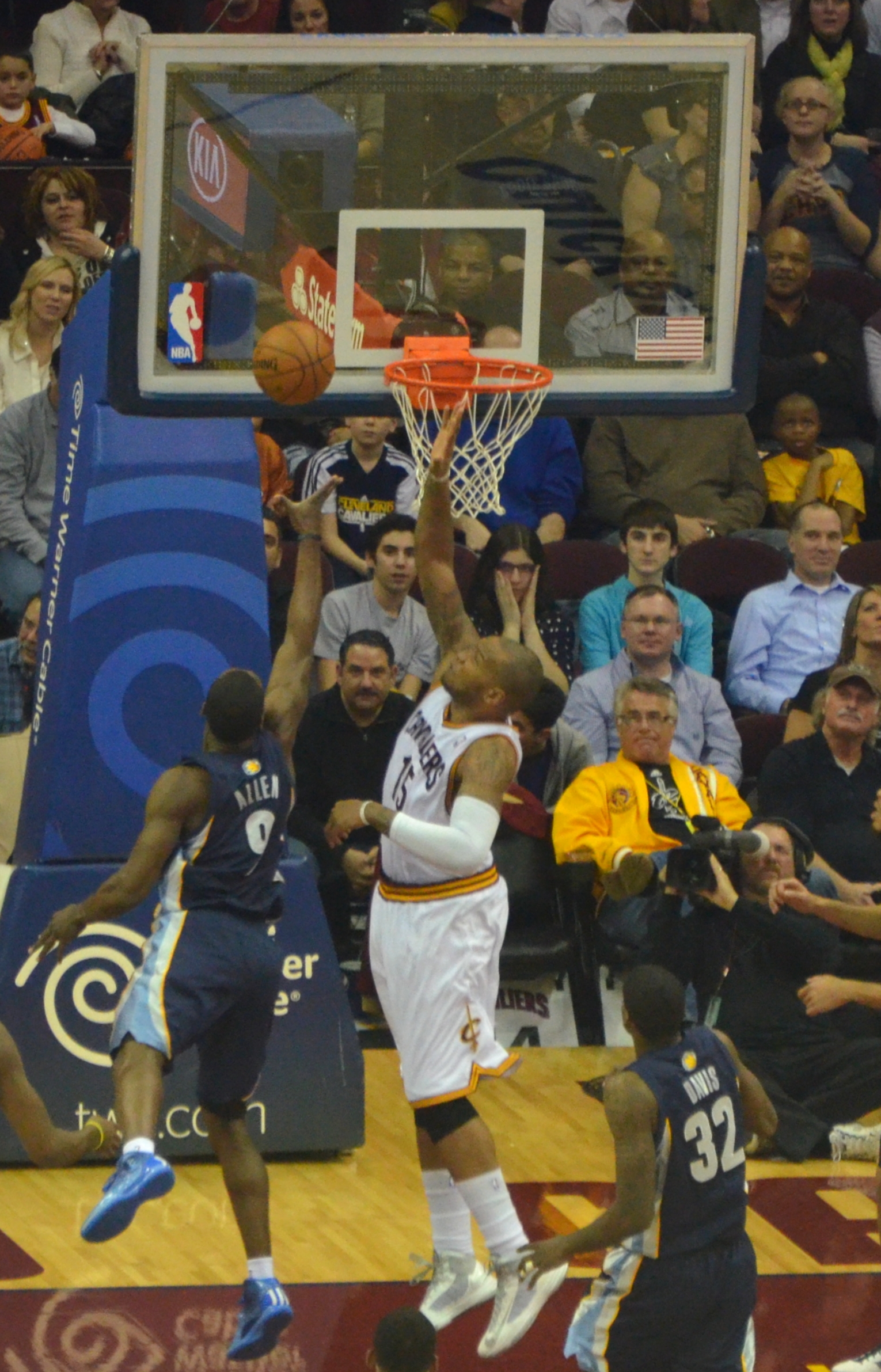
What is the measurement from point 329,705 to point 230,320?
7.21 ft

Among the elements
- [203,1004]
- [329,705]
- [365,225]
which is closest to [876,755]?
[329,705]

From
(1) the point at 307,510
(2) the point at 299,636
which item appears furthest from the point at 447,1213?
(1) the point at 307,510

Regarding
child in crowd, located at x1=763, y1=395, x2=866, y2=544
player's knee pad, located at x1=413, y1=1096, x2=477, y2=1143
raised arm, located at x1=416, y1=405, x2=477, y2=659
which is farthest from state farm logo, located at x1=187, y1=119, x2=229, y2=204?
child in crowd, located at x1=763, y1=395, x2=866, y2=544

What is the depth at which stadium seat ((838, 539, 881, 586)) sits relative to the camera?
32.7 ft

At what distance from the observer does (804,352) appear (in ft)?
35.2

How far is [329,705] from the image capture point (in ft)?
27.6

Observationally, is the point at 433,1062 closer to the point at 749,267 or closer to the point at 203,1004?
the point at 203,1004

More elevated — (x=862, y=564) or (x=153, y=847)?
(x=862, y=564)

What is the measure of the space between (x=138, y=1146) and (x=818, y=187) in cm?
776

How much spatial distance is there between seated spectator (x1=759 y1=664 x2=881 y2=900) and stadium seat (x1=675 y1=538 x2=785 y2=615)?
4.99 ft

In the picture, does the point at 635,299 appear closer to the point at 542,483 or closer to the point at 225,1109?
the point at 225,1109

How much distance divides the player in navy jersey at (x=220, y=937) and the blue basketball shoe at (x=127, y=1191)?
29 cm

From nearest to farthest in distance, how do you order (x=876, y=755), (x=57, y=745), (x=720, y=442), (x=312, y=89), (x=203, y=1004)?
(x=203, y=1004)
(x=312, y=89)
(x=57, y=745)
(x=876, y=755)
(x=720, y=442)

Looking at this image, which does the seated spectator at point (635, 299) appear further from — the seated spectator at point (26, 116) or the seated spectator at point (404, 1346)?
the seated spectator at point (26, 116)
